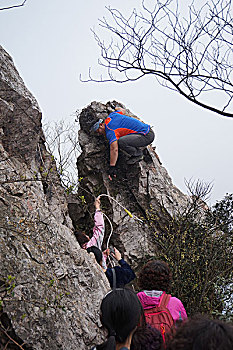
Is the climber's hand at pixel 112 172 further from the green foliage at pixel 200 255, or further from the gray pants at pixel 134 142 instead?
the green foliage at pixel 200 255

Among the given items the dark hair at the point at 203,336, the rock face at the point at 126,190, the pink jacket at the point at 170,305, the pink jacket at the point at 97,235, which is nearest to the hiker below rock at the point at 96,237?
the pink jacket at the point at 97,235

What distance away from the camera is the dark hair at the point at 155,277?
117 inches

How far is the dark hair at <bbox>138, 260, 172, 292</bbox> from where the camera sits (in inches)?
117

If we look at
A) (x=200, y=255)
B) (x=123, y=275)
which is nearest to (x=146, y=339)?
(x=123, y=275)

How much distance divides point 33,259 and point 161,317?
150cm

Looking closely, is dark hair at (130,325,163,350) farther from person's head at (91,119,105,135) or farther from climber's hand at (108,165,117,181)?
person's head at (91,119,105,135)

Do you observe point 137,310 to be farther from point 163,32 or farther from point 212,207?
point 212,207

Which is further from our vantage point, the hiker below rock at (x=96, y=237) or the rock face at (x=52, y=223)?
the hiker below rock at (x=96, y=237)

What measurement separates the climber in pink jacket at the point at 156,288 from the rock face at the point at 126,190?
3496 mm

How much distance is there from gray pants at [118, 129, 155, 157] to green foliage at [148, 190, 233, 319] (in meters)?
1.40

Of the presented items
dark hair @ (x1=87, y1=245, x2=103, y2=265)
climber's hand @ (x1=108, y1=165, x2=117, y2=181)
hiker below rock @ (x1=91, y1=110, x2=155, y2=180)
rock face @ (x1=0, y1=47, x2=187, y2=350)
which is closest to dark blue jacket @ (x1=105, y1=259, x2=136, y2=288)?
rock face @ (x1=0, y1=47, x2=187, y2=350)

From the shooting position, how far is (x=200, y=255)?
212 inches

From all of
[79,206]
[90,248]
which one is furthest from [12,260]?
[79,206]

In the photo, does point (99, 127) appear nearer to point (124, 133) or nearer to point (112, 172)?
point (124, 133)
